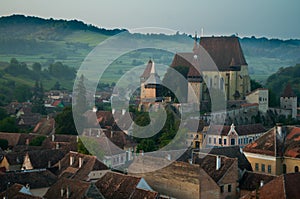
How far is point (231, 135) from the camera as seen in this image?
62312 millimetres

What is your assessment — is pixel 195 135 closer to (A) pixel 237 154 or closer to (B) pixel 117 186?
(A) pixel 237 154

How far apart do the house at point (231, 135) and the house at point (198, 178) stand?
20.3 m

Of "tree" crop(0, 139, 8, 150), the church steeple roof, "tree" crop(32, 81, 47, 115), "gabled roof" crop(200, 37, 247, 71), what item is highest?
"gabled roof" crop(200, 37, 247, 71)

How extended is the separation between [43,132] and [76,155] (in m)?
23.5

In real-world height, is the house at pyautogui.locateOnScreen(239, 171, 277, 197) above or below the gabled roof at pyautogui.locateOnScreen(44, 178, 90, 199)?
above

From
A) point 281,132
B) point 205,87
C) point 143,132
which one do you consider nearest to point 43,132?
point 143,132

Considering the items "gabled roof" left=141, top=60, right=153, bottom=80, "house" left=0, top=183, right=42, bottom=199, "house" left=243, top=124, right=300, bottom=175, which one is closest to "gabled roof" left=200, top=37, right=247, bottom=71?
"gabled roof" left=141, top=60, right=153, bottom=80

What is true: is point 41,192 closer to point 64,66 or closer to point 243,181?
point 243,181

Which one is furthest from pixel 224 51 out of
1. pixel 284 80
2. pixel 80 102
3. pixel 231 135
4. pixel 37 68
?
pixel 37 68

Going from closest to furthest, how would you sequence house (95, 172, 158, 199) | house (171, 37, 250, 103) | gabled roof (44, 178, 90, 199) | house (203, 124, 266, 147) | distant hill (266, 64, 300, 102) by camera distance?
1. house (95, 172, 158, 199)
2. gabled roof (44, 178, 90, 199)
3. house (203, 124, 266, 147)
4. house (171, 37, 250, 103)
5. distant hill (266, 64, 300, 102)

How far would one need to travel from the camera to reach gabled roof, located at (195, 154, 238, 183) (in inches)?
1560

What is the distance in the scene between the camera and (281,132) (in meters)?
45.1

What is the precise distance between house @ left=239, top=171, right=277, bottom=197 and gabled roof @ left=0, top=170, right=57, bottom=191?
12974 millimetres

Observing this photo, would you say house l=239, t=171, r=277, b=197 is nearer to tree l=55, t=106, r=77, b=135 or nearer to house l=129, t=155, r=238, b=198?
house l=129, t=155, r=238, b=198
